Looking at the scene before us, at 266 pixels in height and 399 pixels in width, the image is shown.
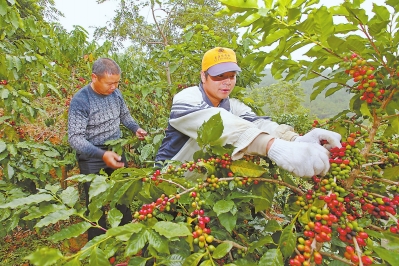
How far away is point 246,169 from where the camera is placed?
1093mm

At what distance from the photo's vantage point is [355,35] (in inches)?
41.0

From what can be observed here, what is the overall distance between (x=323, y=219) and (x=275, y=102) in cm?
3280

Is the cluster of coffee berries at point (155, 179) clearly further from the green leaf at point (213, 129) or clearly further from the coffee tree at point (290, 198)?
the green leaf at point (213, 129)

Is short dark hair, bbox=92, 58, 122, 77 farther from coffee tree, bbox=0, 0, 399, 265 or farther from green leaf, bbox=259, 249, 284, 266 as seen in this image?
green leaf, bbox=259, 249, 284, 266

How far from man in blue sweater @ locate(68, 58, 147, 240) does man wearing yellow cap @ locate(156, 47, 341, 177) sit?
1.00 m

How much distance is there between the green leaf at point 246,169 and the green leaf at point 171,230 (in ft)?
1.30

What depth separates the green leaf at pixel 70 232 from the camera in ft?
2.72

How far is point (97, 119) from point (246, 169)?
6.77ft

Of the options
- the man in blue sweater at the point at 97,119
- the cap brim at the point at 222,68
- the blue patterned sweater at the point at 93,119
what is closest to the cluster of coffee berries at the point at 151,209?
the cap brim at the point at 222,68

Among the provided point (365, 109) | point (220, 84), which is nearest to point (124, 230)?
point (365, 109)

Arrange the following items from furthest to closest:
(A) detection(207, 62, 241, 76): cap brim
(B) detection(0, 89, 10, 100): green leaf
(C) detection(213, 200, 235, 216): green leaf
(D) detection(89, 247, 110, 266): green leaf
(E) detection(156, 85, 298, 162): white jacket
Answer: (B) detection(0, 89, 10, 100): green leaf
(A) detection(207, 62, 241, 76): cap brim
(E) detection(156, 85, 298, 162): white jacket
(C) detection(213, 200, 235, 216): green leaf
(D) detection(89, 247, 110, 266): green leaf

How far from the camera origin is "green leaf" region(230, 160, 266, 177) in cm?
108

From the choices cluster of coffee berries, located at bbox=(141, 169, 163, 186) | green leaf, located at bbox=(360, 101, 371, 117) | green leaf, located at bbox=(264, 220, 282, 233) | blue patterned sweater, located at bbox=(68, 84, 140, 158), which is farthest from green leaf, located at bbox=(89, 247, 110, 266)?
blue patterned sweater, located at bbox=(68, 84, 140, 158)

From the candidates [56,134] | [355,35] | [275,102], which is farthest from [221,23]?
[275,102]
